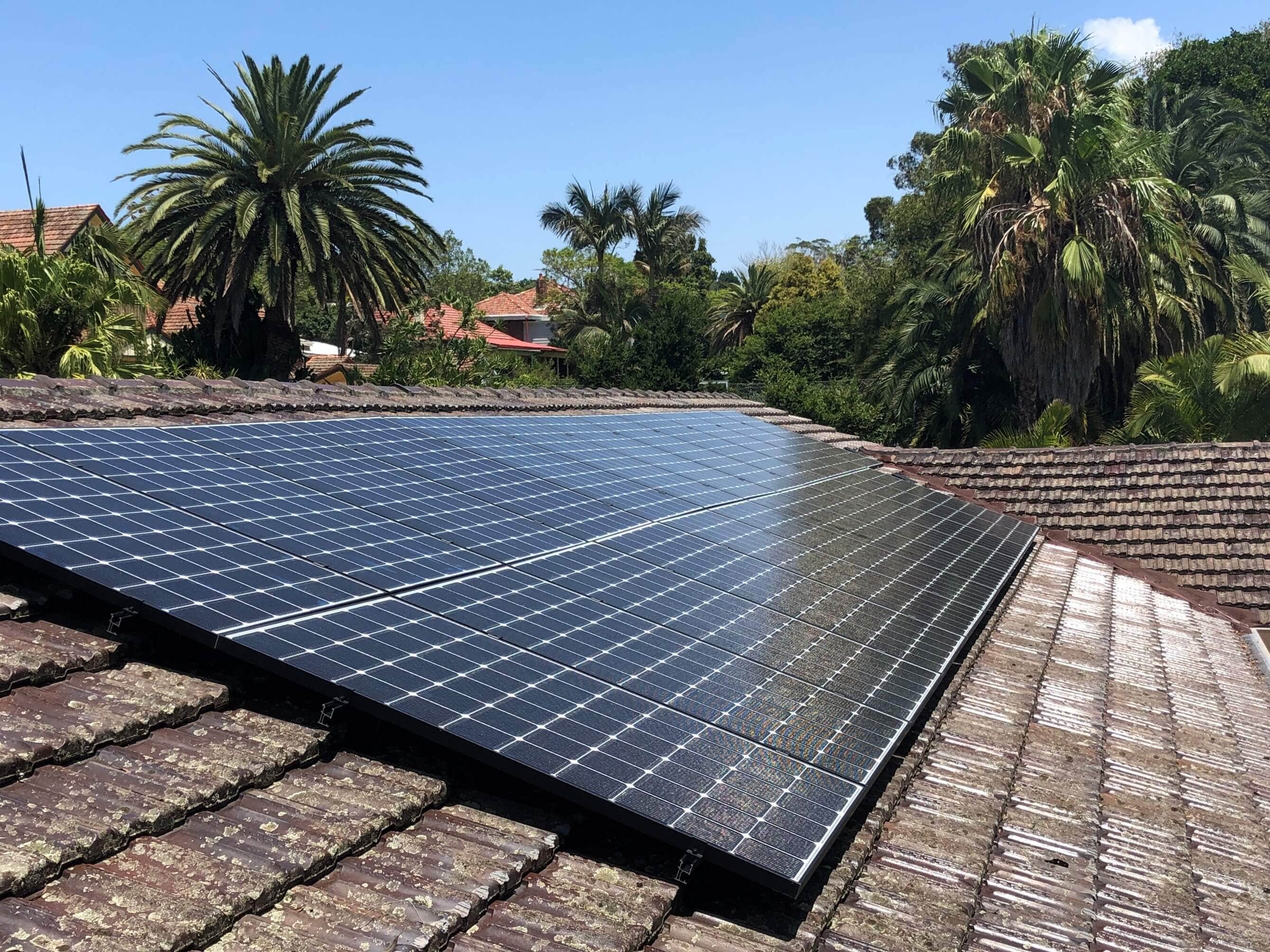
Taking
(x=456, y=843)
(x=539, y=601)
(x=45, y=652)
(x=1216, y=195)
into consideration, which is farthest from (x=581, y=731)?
(x=1216, y=195)

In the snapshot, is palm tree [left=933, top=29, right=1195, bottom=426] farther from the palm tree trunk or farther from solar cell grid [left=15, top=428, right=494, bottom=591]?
solar cell grid [left=15, top=428, right=494, bottom=591]

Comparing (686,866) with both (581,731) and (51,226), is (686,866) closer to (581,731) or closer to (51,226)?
(581,731)

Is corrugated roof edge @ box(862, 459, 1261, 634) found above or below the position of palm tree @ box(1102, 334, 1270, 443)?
below

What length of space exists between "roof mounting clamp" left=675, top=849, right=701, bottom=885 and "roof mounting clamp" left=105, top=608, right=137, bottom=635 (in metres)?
2.68

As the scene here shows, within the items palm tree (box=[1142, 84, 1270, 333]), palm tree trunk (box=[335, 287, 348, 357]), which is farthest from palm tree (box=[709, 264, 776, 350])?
palm tree trunk (box=[335, 287, 348, 357])

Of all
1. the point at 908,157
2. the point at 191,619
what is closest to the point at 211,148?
the point at 191,619

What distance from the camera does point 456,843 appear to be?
4309 millimetres

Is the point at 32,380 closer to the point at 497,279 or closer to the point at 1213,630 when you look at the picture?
the point at 1213,630

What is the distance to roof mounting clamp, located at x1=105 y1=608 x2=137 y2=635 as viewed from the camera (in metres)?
5.02

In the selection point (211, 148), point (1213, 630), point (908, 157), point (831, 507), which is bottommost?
point (1213, 630)

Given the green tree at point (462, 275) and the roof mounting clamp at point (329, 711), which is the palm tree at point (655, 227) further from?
the roof mounting clamp at point (329, 711)

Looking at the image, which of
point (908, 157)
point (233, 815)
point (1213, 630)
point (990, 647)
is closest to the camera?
point (233, 815)

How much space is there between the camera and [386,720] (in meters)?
4.62

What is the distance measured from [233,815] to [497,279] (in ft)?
339
